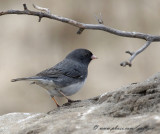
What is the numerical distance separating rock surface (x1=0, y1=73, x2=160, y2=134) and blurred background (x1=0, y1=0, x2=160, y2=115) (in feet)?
14.5

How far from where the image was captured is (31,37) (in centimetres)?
1013

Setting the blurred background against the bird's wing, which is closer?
the bird's wing

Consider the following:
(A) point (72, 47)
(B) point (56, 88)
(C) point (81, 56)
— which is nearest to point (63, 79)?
(B) point (56, 88)

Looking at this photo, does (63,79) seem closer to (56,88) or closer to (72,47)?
(56,88)

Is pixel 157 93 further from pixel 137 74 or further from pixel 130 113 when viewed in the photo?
pixel 137 74

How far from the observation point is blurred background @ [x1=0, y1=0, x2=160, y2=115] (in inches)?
375

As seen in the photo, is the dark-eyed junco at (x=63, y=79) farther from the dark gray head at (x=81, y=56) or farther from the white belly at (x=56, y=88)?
the dark gray head at (x=81, y=56)

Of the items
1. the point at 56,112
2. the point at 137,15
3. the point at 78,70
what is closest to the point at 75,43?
the point at 137,15

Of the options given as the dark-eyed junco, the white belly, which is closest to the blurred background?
the dark-eyed junco

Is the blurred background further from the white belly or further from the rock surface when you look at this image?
the rock surface

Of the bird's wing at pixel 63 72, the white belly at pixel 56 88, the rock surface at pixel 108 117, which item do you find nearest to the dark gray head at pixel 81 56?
the bird's wing at pixel 63 72

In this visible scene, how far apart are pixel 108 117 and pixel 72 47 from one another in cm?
589

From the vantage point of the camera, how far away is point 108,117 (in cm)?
432

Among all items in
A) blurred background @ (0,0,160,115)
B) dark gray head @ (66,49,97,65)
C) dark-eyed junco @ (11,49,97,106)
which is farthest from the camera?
blurred background @ (0,0,160,115)
